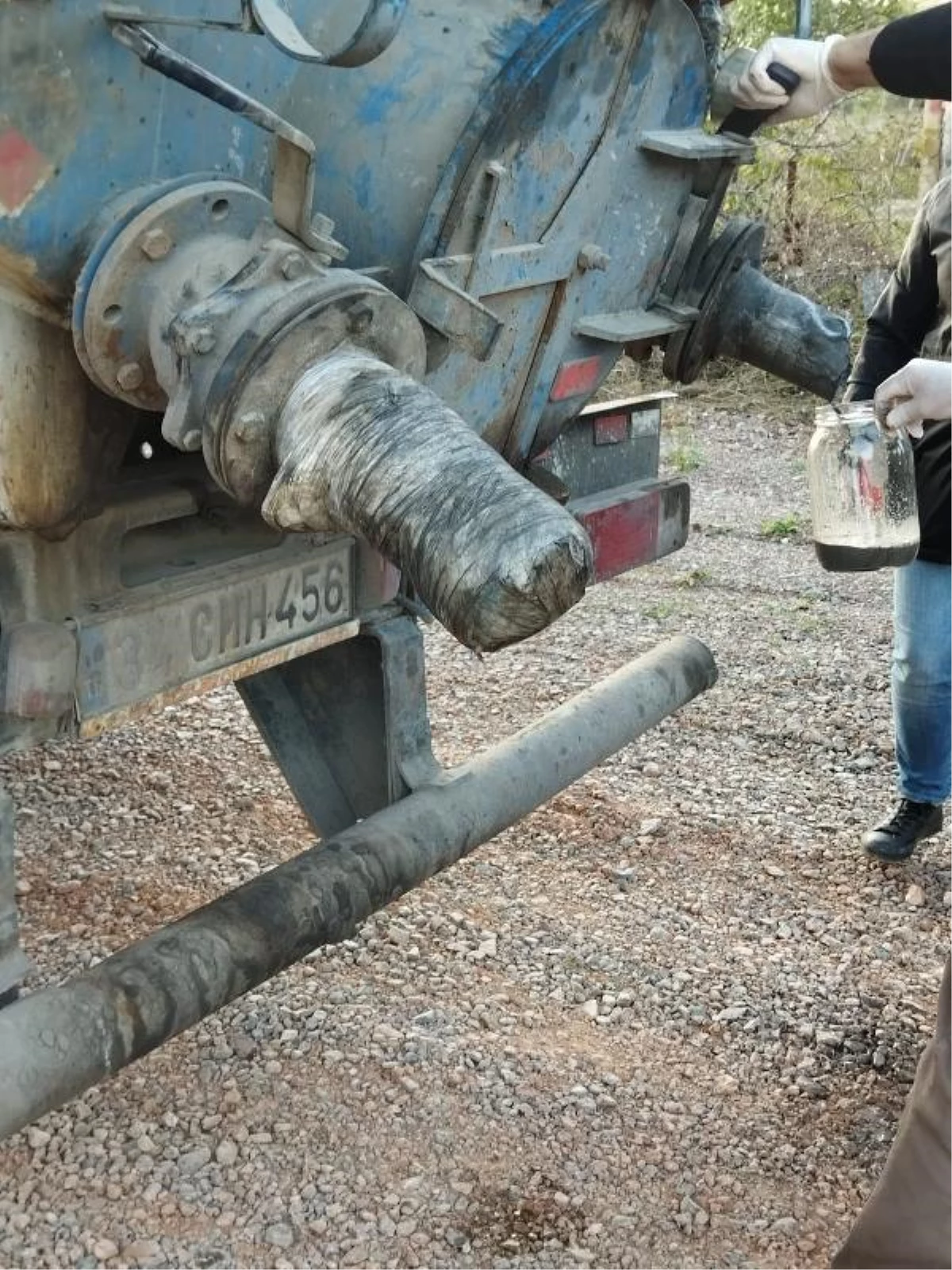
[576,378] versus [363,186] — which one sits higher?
[363,186]

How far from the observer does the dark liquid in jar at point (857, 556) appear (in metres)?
2.71

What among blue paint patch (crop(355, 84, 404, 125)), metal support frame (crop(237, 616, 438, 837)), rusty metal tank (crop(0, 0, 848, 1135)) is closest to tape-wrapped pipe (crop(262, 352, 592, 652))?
rusty metal tank (crop(0, 0, 848, 1135))

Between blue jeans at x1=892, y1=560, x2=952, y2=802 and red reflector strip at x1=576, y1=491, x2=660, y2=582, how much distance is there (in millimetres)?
962

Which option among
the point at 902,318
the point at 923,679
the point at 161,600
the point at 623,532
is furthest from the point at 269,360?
the point at 923,679

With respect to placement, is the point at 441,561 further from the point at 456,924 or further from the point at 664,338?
the point at 456,924

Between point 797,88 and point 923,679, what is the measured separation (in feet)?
4.64

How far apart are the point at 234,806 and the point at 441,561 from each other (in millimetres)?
2249

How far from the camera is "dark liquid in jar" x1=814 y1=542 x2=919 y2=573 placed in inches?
107

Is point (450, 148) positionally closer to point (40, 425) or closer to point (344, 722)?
point (40, 425)

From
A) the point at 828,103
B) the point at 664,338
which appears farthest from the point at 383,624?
the point at 828,103

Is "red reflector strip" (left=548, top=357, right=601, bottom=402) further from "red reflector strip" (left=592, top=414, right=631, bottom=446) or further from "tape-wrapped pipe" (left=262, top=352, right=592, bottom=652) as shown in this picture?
"tape-wrapped pipe" (left=262, top=352, right=592, bottom=652)

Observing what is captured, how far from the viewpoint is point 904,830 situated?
147 inches

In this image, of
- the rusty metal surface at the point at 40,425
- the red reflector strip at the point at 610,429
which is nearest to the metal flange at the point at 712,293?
the red reflector strip at the point at 610,429

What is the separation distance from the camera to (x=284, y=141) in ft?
6.04
